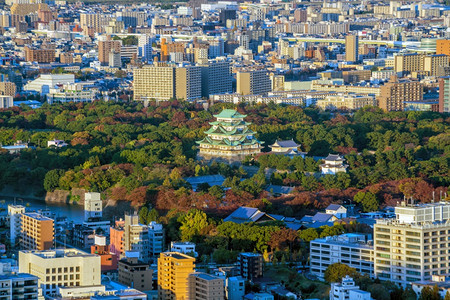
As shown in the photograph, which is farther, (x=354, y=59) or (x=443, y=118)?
(x=354, y=59)

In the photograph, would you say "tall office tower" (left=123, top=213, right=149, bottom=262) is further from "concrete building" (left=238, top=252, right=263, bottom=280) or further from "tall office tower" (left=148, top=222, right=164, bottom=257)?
→ "concrete building" (left=238, top=252, right=263, bottom=280)

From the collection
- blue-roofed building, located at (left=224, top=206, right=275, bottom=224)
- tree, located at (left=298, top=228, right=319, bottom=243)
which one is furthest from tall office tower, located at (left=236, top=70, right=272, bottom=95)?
tree, located at (left=298, top=228, right=319, bottom=243)

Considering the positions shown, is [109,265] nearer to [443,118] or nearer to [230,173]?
[230,173]

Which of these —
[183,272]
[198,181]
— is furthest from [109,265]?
[198,181]

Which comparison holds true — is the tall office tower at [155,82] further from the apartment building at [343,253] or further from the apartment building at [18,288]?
the apartment building at [18,288]

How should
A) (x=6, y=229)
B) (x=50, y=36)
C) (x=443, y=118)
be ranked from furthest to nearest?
1. (x=50, y=36)
2. (x=443, y=118)
3. (x=6, y=229)

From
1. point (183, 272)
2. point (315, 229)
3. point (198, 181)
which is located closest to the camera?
point (183, 272)

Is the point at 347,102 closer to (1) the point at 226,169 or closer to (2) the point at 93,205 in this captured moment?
(1) the point at 226,169
